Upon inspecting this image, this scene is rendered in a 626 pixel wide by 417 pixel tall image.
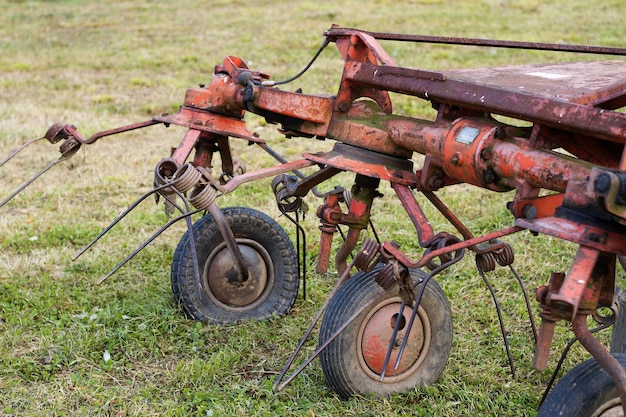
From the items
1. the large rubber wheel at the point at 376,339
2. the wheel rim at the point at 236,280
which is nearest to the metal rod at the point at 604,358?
the large rubber wheel at the point at 376,339

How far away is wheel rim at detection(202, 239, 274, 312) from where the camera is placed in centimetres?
418

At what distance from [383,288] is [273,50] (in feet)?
30.0

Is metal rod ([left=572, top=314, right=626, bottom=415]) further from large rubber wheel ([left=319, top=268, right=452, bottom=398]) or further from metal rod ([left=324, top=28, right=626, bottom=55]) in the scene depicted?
metal rod ([left=324, top=28, right=626, bottom=55])

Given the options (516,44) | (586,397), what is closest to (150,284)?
(516,44)

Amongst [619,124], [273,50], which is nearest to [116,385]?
[619,124]

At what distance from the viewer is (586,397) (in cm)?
254

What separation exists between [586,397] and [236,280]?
6.91ft

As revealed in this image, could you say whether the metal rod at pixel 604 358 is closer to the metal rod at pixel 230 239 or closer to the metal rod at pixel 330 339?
the metal rod at pixel 330 339

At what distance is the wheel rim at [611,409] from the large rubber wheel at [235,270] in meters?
2.02

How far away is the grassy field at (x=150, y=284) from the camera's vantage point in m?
3.47

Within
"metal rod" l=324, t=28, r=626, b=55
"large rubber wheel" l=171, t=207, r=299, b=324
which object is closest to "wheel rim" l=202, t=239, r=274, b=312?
"large rubber wheel" l=171, t=207, r=299, b=324

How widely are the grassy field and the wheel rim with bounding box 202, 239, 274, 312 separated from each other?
181 mm

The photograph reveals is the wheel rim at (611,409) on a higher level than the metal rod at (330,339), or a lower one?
higher

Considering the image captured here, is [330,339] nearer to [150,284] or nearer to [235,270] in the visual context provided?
[235,270]
